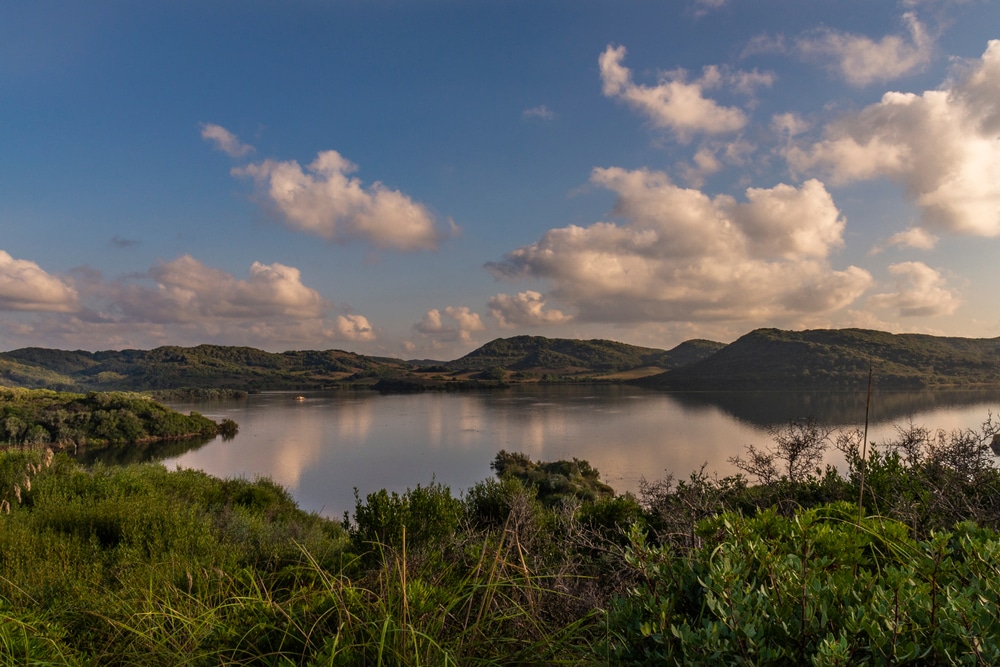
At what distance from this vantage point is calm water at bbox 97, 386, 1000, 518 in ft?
120

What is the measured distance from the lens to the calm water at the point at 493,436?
3647 cm

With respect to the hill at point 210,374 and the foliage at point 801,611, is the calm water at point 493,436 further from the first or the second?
the hill at point 210,374

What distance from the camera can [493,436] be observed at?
5578 cm

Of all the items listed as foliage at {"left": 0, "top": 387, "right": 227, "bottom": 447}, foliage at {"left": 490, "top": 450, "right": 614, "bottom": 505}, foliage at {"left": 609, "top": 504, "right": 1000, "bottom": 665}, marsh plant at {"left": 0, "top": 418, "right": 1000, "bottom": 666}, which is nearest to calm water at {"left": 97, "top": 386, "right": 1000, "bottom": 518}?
foliage at {"left": 490, "top": 450, "right": 614, "bottom": 505}

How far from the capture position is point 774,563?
1.68 meters

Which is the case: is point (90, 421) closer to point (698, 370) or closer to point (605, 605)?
point (605, 605)

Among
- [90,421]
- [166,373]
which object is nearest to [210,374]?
[166,373]

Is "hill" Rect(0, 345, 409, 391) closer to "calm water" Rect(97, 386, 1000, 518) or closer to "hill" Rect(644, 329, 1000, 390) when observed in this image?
"calm water" Rect(97, 386, 1000, 518)

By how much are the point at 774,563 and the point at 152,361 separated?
8760 inches

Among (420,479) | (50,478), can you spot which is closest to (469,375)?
(420,479)

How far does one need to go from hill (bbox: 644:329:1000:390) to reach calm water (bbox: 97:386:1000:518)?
16.1 metres

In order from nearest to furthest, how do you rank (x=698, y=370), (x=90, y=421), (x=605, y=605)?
(x=605, y=605)
(x=90, y=421)
(x=698, y=370)

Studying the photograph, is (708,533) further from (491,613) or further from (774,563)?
(491,613)

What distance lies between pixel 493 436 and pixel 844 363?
318ft
